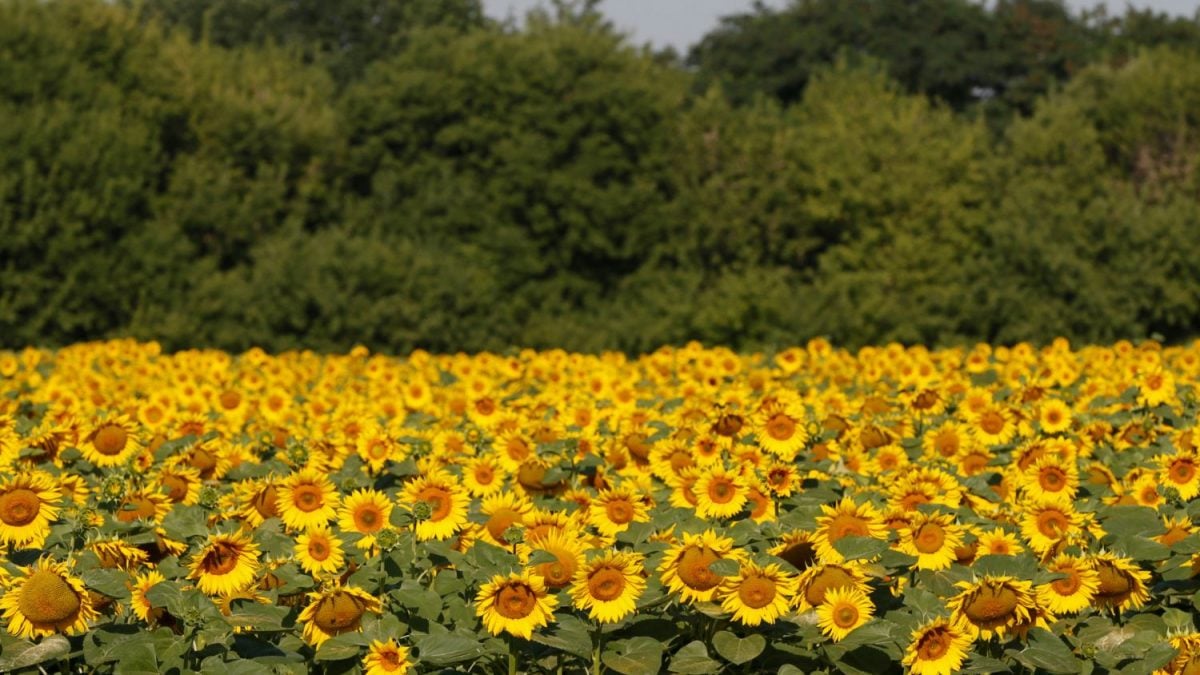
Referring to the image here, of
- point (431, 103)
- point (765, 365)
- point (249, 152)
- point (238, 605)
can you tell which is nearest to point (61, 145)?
point (249, 152)

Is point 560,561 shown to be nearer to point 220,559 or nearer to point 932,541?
point 220,559

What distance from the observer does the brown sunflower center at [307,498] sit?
5.11m

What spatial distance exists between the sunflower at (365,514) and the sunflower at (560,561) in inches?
25.6

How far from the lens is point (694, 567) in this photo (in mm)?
4348

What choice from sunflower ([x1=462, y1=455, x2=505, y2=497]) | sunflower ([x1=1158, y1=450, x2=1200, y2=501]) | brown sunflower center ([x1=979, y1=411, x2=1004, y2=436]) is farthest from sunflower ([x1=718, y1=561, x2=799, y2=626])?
brown sunflower center ([x1=979, y1=411, x2=1004, y2=436])

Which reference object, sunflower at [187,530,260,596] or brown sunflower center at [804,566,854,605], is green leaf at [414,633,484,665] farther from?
brown sunflower center at [804,566,854,605]

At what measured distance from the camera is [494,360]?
41.2 ft

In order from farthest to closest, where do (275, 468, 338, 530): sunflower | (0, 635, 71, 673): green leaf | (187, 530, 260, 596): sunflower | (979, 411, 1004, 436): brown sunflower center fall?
(979, 411, 1004, 436): brown sunflower center, (275, 468, 338, 530): sunflower, (187, 530, 260, 596): sunflower, (0, 635, 71, 673): green leaf

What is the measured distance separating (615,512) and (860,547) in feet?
3.00

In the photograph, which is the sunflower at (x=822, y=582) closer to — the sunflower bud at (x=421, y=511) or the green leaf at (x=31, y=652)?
the sunflower bud at (x=421, y=511)

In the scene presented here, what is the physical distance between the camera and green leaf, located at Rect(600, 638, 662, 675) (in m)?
4.27

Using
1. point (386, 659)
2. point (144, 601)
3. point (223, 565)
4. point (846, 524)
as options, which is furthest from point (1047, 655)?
point (144, 601)

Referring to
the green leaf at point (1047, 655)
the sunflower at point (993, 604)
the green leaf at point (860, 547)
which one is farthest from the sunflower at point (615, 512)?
the green leaf at point (1047, 655)

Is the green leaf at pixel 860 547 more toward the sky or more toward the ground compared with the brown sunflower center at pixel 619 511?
more toward the sky
